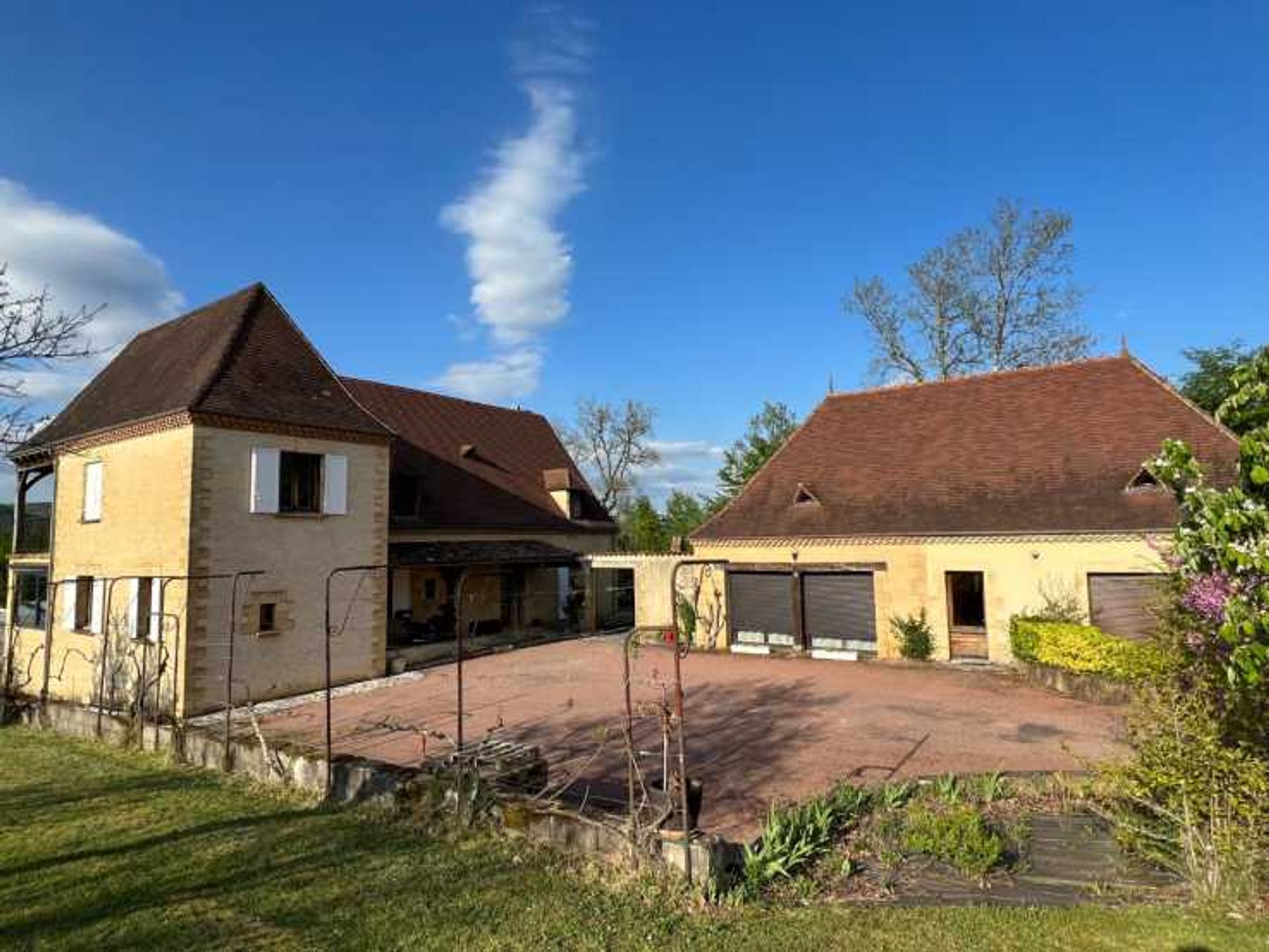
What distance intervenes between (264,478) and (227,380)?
2246 mm

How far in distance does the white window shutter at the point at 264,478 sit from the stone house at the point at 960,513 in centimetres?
1135

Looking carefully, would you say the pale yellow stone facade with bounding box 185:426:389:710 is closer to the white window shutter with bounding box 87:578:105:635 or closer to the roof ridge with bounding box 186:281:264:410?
the roof ridge with bounding box 186:281:264:410

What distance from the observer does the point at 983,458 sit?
18.8 meters

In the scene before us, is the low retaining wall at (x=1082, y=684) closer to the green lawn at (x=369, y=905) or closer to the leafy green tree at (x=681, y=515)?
the green lawn at (x=369, y=905)

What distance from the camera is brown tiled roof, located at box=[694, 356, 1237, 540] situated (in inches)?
653

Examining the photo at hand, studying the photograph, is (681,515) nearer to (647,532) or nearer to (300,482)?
(647,532)

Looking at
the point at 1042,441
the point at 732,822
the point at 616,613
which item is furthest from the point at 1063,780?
the point at 616,613

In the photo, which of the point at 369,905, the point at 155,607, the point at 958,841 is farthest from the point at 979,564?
the point at 155,607

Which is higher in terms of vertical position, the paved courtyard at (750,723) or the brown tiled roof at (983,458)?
the brown tiled roof at (983,458)

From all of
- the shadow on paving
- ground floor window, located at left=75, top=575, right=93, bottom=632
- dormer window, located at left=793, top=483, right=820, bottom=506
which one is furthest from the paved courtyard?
ground floor window, located at left=75, top=575, right=93, bottom=632

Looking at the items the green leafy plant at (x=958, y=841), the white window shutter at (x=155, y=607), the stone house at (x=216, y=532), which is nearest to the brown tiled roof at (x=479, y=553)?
the stone house at (x=216, y=532)

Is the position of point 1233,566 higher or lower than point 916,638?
higher

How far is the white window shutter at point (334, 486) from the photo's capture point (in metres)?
16.3

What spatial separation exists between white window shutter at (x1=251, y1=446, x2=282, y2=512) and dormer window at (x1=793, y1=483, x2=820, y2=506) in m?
13.2
